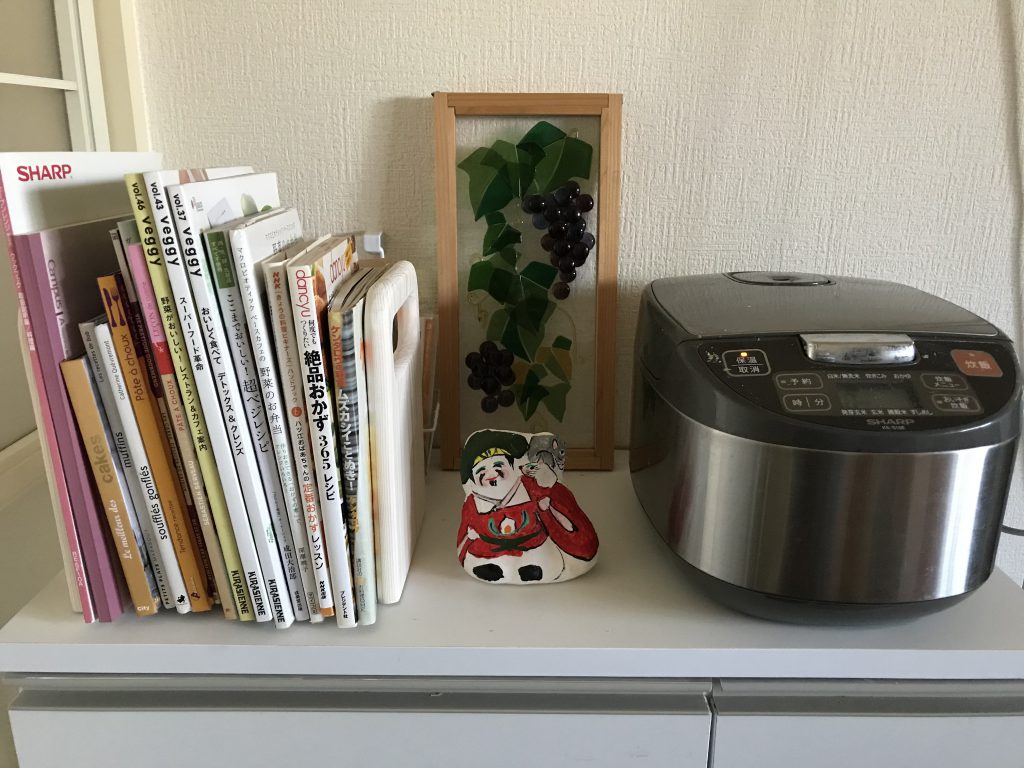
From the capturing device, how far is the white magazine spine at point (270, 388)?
61 cm

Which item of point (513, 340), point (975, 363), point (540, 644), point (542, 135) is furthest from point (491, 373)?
point (975, 363)

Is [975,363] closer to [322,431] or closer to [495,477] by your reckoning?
[495,477]

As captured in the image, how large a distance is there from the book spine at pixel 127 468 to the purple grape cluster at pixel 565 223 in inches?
19.2

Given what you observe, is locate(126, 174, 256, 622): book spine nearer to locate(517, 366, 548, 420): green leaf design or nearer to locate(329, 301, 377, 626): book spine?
locate(329, 301, 377, 626): book spine

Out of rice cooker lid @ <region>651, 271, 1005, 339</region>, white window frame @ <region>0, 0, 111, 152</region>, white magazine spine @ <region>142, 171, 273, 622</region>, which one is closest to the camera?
white magazine spine @ <region>142, 171, 273, 622</region>

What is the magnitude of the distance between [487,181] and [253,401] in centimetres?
43

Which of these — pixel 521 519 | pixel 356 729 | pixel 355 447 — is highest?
pixel 355 447

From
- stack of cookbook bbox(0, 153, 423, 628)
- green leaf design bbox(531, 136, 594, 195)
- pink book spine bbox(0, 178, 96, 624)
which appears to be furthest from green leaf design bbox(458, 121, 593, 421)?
pink book spine bbox(0, 178, 96, 624)

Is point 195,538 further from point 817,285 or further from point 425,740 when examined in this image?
point 817,285

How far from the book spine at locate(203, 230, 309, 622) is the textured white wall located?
398mm

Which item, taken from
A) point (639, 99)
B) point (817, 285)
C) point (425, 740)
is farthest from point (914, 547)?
point (639, 99)

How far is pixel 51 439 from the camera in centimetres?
66

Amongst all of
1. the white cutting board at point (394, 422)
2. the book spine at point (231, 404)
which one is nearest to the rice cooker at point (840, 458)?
the white cutting board at point (394, 422)

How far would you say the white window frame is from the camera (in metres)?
0.91
